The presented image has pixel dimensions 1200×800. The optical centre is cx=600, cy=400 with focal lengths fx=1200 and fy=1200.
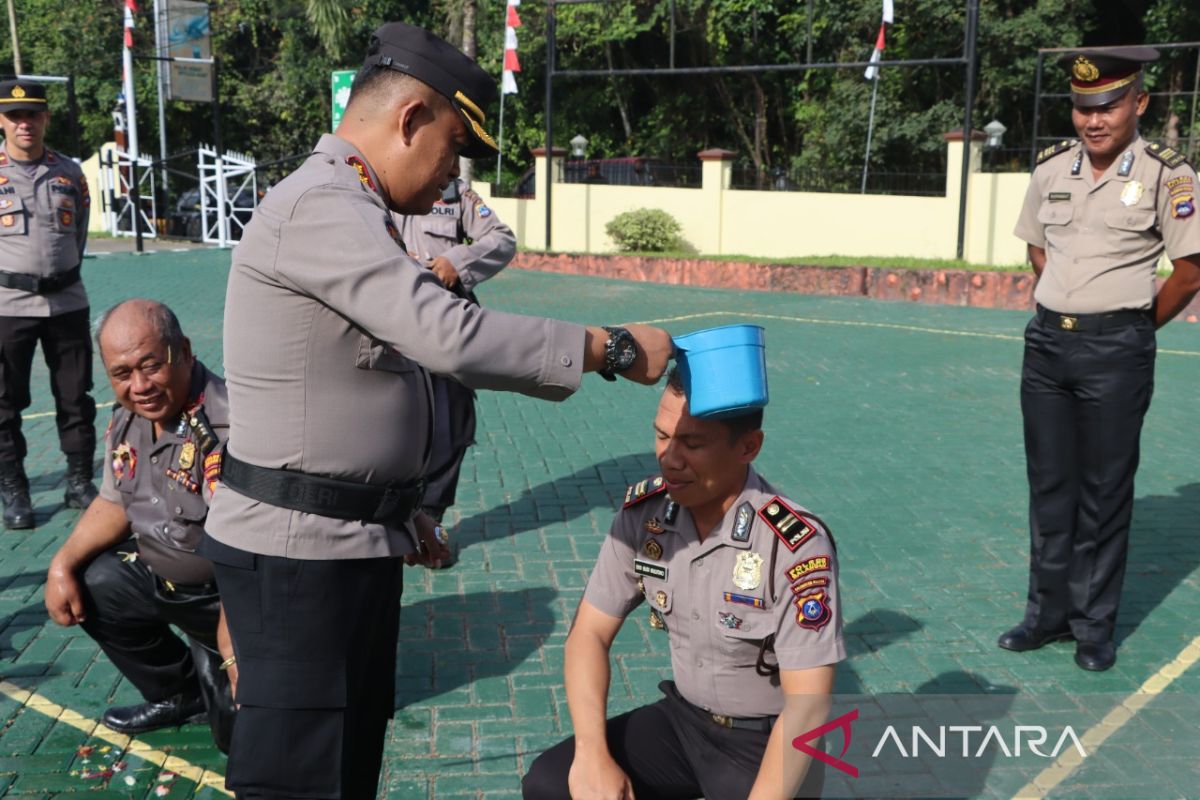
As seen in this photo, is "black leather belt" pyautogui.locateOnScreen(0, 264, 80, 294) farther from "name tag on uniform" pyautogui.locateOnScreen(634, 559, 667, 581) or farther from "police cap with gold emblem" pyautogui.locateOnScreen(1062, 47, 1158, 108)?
"police cap with gold emblem" pyautogui.locateOnScreen(1062, 47, 1158, 108)

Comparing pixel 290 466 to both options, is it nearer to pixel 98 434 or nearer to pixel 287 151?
pixel 98 434

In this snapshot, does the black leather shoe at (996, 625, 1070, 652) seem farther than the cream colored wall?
No

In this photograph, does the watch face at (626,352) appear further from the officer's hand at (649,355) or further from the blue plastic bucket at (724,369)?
the blue plastic bucket at (724,369)

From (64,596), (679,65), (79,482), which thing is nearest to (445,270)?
(64,596)

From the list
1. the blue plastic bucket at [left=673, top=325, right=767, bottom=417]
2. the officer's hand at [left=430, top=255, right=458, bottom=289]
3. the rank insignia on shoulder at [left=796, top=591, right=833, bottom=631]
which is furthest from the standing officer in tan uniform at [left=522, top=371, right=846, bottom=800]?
the officer's hand at [left=430, top=255, right=458, bottom=289]

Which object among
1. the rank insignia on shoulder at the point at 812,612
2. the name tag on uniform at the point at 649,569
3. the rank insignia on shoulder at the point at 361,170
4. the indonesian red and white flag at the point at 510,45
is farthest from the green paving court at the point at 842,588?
the indonesian red and white flag at the point at 510,45

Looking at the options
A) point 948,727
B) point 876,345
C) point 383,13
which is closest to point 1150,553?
point 948,727

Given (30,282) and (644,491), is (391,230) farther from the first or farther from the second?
(30,282)

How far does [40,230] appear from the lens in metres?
6.34

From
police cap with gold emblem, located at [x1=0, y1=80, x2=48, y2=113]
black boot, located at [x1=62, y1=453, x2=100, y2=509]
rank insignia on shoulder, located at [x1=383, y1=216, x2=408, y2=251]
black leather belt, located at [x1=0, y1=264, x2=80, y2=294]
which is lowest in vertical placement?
black boot, located at [x1=62, y1=453, x2=100, y2=509]

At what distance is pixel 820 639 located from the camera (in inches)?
103

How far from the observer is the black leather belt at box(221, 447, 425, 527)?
8.18 ft

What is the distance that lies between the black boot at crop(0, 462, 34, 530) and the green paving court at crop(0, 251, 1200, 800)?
4.2 inches

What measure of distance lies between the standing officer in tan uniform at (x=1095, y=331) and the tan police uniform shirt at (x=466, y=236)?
241 centimetres
